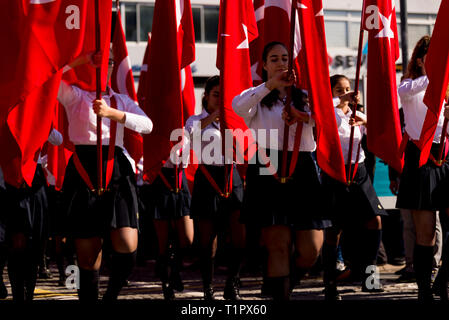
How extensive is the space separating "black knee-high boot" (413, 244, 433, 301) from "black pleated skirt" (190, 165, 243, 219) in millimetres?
1937

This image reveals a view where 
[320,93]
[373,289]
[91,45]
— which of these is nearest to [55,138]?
[91,45]

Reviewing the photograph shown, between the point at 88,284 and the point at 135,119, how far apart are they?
118cm

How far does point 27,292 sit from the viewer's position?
5980mm

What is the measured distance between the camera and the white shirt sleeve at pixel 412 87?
6.04 meters

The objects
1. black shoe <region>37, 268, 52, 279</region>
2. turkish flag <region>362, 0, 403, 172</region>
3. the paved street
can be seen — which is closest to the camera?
turkish flag <region>362, 0, 403, 172</region>

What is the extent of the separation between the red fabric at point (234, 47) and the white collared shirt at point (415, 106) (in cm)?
140

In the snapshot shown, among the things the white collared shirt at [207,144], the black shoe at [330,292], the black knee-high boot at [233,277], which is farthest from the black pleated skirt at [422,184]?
the white collared shirt at [207,144]

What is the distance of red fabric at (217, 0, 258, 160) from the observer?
6469 mm

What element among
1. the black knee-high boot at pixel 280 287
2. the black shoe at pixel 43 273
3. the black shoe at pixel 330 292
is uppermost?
the black knee-high boot at pixel 280 287

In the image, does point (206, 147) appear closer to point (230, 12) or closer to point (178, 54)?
Result: point (178, 54)

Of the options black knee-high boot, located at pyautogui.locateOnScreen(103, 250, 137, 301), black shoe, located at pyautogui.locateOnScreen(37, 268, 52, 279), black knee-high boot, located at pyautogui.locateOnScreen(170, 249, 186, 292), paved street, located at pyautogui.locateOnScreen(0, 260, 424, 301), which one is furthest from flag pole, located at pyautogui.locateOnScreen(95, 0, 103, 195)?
black shoe, located at pyautogui.locateOnScreen(37, 268, 52, 279)

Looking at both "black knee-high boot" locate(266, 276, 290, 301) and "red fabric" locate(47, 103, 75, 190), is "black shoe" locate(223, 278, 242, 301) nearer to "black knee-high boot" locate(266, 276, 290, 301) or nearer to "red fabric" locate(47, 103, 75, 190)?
"red fabric" locate(47, 103, 75, 190)

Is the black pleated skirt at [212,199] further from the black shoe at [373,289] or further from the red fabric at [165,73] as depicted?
the black shoe at [373,289]

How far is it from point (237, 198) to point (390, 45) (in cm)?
207
